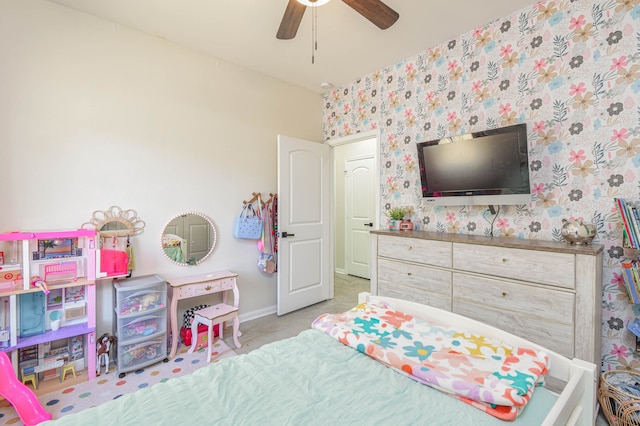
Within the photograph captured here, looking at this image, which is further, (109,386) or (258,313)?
(258,313)

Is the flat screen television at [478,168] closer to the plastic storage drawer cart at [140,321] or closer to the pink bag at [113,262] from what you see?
the plastic storage drawer cart at [140,321]

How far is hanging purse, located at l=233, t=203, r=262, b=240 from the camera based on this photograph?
3041 millimetres

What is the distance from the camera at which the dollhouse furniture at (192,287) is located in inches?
97.3

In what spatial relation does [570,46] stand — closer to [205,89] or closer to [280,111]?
[280,111]

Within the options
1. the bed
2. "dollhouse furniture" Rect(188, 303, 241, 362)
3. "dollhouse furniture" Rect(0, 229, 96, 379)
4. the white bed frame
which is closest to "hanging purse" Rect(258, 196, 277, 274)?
"dollhouse furniture" Rect(188, 303, 241, 362)

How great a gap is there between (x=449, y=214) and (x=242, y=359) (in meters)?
2.14

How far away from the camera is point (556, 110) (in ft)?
6.84

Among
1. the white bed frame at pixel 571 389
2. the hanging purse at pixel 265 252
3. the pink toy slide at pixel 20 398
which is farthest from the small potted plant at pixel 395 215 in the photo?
the pink toy slide at pixel 20 398

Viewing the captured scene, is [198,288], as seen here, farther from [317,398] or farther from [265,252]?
[317,398]

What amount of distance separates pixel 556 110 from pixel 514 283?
1258mm

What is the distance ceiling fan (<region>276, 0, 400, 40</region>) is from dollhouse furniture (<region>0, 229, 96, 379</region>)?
77.8 inches

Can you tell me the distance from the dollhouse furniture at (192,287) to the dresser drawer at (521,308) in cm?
192

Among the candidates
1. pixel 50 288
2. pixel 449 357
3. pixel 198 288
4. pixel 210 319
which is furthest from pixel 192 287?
pixel 449 357

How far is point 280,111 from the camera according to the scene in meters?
3.43
